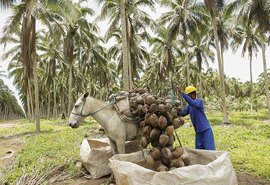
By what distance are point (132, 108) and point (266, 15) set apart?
791 inches

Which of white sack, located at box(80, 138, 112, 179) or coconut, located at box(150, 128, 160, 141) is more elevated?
coconut, located at box(150, 128, 160, 141)

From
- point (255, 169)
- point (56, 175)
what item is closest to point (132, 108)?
point (56, 175)

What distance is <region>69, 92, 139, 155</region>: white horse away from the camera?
5.74m

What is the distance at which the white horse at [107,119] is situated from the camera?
5.74 m

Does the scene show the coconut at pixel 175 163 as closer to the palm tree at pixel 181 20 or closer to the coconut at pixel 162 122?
the coconut at pixel 162 122

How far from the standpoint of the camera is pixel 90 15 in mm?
25891

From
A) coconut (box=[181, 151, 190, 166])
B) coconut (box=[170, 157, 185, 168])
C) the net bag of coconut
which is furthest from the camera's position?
coconut (box=[181, 151, 190, 166])

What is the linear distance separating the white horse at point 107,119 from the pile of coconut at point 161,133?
576mm

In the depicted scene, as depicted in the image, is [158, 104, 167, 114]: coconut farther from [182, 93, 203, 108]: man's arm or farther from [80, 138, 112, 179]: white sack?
[80, 138, 112, 179]: white sack

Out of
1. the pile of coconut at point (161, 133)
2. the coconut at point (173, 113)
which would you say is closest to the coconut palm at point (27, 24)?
the pile of coconut at point (161, 133)

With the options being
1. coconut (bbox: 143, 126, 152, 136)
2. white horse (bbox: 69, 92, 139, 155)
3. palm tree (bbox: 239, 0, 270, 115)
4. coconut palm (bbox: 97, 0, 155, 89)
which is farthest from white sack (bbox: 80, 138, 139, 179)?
palm tree (bbox: 239, 0, 270, 115)

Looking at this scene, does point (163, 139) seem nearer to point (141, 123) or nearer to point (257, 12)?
point (141, 123)

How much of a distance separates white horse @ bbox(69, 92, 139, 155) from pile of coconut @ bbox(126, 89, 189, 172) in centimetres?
58

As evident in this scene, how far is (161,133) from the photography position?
204 inches
